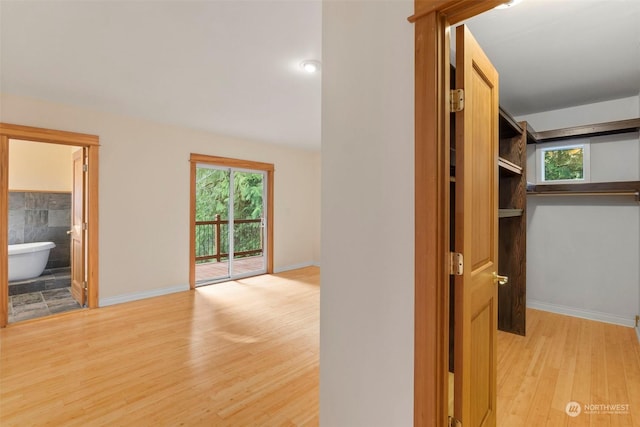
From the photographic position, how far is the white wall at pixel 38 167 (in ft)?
16.4

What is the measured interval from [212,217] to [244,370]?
3418mm

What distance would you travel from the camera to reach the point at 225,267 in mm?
5398

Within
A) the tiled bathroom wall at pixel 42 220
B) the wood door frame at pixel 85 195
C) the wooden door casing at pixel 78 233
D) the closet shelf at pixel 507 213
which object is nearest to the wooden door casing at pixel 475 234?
the closet shelf at pixel 507 213

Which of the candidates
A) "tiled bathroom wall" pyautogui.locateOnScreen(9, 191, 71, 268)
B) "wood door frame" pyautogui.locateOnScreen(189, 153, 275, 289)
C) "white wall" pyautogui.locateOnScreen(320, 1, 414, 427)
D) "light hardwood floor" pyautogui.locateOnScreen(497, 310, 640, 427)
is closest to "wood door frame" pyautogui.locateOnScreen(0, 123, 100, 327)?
"wood door frame" pyautogui.locateOnScreen(189, 153, 275, 289)

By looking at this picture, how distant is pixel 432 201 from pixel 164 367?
241 cm

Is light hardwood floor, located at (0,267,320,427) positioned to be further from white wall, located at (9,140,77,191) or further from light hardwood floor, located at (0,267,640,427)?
white wall, located at (9,140,77,191)

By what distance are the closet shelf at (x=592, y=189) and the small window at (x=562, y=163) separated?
35 centimetres

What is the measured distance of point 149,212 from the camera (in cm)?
402

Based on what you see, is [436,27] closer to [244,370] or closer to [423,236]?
[423,236]

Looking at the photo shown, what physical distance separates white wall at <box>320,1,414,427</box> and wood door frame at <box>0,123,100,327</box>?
11.4 ft

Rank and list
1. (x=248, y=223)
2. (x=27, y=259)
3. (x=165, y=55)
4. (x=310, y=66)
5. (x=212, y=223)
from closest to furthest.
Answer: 1. (x=165, y=55)
2. (x=310, y=66)
3. (x=27, y=259)
4. (x=212, y=223)
5. (x=248, y=223)

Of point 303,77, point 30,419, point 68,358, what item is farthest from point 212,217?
point 30,419

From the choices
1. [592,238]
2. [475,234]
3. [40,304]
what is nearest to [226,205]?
[40,304]

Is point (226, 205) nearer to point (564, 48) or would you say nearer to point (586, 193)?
point (564, 48)
